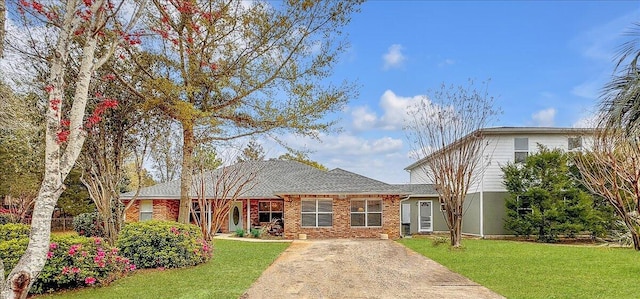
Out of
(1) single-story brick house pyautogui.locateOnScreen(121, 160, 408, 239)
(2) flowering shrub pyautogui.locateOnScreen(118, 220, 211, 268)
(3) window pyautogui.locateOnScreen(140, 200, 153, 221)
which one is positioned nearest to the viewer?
(2) flowering shrub pyautogui.locateOnScreen(118, 220, 211, 268)

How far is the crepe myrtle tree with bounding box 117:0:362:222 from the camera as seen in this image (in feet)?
34.8

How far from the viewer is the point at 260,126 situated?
39.3 feet

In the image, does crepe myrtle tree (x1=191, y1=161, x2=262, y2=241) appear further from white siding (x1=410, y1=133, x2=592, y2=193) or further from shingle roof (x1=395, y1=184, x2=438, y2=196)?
white siding (x1=410, y1=133, x2=592, y2=193)

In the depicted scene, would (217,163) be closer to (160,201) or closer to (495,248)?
(160,201)

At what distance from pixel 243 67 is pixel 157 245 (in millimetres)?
4797

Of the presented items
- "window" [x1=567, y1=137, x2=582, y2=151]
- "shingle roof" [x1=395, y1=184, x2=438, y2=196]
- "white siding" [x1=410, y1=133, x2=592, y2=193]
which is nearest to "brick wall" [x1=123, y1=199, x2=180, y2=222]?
"shingle roof" [x1=395, y1=184, x2=438, y2=196]

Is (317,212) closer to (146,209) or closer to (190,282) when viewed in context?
(146,209)

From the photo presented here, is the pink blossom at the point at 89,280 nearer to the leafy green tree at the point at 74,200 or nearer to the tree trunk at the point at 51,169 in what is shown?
the tree trunk at the point at 51,169

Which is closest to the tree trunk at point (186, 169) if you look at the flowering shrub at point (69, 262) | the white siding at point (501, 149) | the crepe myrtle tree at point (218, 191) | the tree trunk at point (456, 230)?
the crepe myrtle tree at point (218, 191)

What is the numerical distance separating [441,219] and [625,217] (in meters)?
9.45

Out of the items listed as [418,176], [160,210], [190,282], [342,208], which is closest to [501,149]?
[342,208]

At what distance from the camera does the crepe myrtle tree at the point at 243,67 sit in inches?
417

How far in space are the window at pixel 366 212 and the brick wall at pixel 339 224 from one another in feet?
0.70

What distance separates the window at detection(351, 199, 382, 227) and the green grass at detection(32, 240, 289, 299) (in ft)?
31.4
